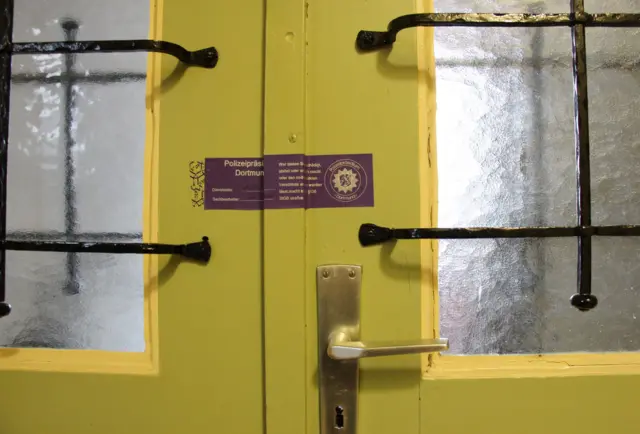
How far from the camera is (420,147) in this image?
0.60 metres

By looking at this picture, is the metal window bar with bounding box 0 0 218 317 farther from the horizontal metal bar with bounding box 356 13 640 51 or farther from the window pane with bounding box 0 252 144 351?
the horizontal metal bar with bounding box 356 13 640 51

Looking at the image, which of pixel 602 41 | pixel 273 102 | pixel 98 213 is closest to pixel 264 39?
pixel 273 102

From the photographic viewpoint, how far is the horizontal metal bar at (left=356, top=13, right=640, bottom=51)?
0.58m

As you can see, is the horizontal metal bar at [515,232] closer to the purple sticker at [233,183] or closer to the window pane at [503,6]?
the purple sticker at [233,183]

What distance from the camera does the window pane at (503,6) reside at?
64 centimetres

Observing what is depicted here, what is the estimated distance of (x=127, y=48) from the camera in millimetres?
607

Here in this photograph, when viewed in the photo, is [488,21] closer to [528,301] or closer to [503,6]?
[503,6]

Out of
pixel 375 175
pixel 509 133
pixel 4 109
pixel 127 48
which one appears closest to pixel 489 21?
pixel 509 133

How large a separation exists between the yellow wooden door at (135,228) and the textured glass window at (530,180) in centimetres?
31

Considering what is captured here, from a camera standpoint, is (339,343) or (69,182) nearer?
(339,343)

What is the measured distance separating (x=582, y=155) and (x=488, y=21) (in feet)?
0.80

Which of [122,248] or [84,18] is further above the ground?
[84,18]

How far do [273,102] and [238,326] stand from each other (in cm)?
34

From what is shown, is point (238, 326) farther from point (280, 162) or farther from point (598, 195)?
point (598, 195)
